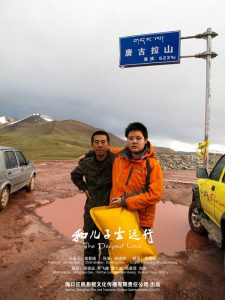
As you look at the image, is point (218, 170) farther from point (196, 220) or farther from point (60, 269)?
point (60, 269)

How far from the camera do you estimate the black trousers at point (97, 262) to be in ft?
10.9

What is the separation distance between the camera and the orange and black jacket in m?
2.98

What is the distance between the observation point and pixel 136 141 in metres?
3.10

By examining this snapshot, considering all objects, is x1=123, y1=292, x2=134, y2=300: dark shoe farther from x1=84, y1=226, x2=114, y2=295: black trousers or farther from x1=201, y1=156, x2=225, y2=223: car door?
x1=201, y1=156, x2=225, y2=223: car door

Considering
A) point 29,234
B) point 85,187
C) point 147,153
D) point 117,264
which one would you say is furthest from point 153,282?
point 29,234

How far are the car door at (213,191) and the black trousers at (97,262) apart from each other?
221cm

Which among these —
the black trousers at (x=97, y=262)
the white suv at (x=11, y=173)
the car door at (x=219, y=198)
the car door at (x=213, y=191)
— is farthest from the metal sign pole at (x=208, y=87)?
the white suv at (x=11, y=173)

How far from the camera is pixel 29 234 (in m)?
6.10

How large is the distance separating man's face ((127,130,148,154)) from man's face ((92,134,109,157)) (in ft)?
1.54

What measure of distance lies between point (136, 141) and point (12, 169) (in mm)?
6350

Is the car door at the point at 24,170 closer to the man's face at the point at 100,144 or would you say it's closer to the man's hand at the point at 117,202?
the man's face at the point at 100,144

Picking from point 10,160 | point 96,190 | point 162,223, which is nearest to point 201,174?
point 162,223

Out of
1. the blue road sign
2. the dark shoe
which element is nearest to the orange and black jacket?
the dark shoe

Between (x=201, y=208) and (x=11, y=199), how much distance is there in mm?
6336
